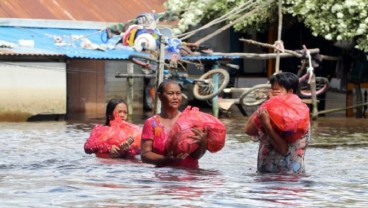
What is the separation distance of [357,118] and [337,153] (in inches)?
388

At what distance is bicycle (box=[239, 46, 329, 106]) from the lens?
865 inches

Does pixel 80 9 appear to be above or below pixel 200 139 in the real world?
above

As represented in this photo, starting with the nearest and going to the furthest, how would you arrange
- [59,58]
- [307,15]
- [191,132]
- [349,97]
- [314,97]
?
[191,132] → [314,97] → [59,58] → [307,15] → [349,97]

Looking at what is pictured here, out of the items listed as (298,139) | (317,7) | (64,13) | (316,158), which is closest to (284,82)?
(298,139)

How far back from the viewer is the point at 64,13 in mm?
24953

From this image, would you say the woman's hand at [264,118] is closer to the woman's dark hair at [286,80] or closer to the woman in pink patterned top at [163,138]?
the woman's dark hair at [286,80]

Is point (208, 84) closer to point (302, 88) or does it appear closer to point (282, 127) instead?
point (302, 88)

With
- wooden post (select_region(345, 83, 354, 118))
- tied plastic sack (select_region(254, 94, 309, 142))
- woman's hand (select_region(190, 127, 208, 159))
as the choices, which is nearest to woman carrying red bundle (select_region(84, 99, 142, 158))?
woman's hand (select_region(190, 127, 208, 159))

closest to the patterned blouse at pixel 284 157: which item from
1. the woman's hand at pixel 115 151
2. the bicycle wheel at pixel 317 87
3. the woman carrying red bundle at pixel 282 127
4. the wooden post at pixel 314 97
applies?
the woman carrying red bundle at pixel 282 127

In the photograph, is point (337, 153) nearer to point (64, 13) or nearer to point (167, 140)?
point (167, 140)

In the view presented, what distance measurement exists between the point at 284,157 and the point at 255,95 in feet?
44.4

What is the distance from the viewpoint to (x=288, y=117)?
898 cm

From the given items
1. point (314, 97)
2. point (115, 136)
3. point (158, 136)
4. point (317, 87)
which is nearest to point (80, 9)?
point (317, 87)

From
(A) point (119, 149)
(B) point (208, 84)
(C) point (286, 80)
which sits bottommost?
(A) point (119, 149)
